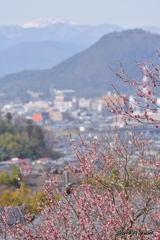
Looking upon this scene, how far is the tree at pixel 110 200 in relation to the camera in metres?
3.61

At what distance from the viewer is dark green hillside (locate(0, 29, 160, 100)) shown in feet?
325

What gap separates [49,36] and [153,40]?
3162 inches

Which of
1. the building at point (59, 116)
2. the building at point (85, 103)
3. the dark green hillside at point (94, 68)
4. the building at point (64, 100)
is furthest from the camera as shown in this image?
the dark green hillside at point (94, 68)

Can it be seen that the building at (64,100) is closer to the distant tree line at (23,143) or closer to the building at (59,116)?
the building at (59,116)

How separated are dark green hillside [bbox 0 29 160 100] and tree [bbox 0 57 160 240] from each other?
3560 inches

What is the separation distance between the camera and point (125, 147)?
13.9 feet

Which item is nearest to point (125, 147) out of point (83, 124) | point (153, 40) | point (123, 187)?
point (123, 187)

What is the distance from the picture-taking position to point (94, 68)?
100688 millimetres

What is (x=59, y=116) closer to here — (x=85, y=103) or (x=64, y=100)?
(x=85, y=103)

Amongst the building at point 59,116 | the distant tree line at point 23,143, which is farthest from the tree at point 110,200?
the building at point 59,116

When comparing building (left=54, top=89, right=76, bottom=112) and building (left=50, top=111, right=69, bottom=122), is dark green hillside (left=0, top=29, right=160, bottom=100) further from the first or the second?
building (left=50, top=111, right=69, bottom=122)

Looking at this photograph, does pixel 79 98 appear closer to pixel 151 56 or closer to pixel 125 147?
pixel 151 56

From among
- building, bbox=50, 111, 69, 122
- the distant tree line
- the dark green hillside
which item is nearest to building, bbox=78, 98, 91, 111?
the dark green hillside

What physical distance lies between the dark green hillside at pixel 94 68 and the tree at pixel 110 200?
297 ft
